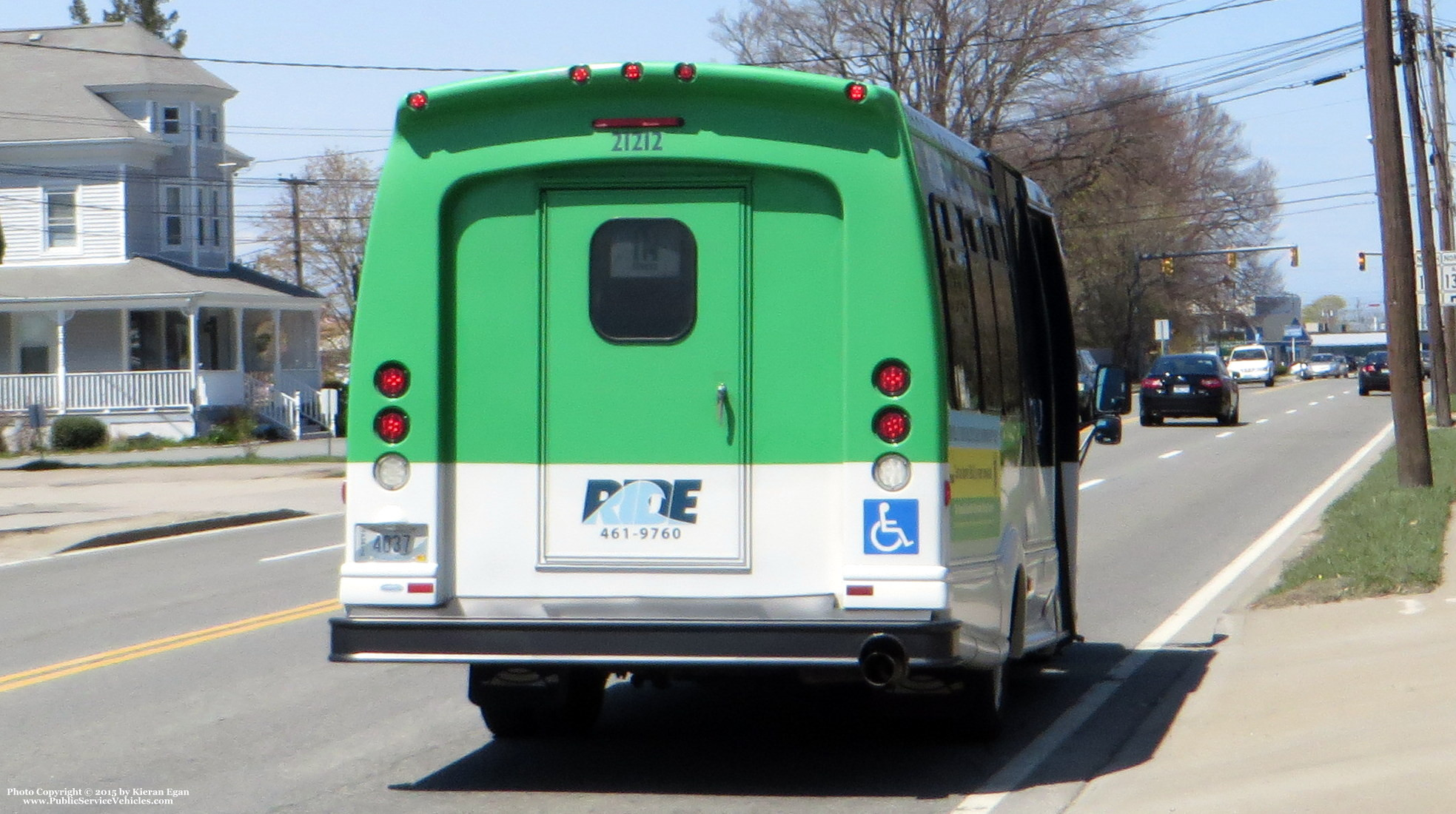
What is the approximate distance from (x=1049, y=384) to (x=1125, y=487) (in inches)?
572

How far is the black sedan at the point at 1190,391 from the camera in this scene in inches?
1496

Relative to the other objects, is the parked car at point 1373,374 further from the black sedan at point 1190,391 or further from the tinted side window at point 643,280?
the tinted side window at point 643,280

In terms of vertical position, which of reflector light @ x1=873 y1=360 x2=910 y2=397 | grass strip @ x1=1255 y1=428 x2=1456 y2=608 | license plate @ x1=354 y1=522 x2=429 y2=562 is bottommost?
grass strip @ x1=1255 y1=428 x2=1456 y2=608

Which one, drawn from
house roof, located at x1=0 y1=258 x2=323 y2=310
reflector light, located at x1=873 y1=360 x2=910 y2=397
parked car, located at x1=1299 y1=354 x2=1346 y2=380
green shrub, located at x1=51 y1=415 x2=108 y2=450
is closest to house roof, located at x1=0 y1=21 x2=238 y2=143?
house roof, located at x1=0 y1=258 x2=323 y2=310

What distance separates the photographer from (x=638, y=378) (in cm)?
647

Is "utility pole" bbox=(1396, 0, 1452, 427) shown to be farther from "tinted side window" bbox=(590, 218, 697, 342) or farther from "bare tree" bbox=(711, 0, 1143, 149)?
"tinted side window" bbox=(590, 218, 697, 342)

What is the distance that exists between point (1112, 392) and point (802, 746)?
3.02 m

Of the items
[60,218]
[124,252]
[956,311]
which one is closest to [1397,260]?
[956,311]

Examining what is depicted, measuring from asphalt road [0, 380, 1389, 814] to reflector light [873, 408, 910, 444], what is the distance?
1399 mm

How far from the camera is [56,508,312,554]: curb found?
18219 mm

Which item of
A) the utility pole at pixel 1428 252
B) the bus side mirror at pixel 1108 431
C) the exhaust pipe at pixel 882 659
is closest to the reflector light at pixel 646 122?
the exhaust pipe at pixel 882 659

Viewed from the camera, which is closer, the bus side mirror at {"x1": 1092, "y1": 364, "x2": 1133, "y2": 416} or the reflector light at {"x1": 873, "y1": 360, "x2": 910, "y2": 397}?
the reflector light at {"x1": 873, "y1": 360, "x2": 910, "y2": 397}

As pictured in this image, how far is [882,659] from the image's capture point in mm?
6145

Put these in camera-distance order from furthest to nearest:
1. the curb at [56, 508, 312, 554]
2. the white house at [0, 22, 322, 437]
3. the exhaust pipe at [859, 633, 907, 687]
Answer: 1. the white house at [0, 22, 322, 437]
2. the curb at [56, 508, 312, 554]
3. the exhaust pipe at [859, 633, 907, 687]
